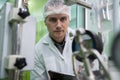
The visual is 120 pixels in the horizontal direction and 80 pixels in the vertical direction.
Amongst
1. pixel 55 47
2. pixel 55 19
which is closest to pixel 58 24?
pixel 55 19

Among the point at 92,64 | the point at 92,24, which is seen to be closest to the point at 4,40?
the point at 92,64

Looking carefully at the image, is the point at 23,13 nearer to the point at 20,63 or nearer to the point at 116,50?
the point at 20,63

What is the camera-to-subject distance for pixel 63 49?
158 centimetres

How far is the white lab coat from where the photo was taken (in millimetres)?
1435

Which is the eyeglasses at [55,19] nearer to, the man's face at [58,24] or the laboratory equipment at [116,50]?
the man's face at [58,24]

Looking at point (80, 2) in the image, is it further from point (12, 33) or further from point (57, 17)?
point (57, 17)

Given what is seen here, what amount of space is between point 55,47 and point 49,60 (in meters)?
0.15

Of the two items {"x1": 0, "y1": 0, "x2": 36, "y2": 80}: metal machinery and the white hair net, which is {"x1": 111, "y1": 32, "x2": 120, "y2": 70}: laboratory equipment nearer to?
{"x1": 0, "y1": 0, "x2": 36, "y2": 80}: metal machinery

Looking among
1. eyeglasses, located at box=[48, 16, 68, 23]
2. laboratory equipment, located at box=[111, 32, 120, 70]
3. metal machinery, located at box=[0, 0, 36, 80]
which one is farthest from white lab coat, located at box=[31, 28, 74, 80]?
laboratory equipment, located at box=[111, 32, 120, 70]

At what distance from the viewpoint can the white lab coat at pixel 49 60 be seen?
1.43 metres

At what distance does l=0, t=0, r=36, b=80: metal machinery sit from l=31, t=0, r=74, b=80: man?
61 centimetres

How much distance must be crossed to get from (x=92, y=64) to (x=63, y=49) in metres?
1.09

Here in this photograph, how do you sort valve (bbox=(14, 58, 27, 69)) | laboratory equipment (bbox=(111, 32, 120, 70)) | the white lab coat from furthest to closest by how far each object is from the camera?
1. the white lab coat
2. valve (bbox=(14, 58, 27, 69))
3. laboratory equipment (bbox=(111, 32, 120, 70))

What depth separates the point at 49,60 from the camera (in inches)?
57.8
